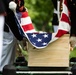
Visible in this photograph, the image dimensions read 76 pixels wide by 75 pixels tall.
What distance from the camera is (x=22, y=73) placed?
7.16 m

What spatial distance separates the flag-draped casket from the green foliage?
13914 millimetres

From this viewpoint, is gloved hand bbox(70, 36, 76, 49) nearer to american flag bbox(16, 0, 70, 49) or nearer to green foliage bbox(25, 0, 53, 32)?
american flag bbox(16, 0, 70, 49)

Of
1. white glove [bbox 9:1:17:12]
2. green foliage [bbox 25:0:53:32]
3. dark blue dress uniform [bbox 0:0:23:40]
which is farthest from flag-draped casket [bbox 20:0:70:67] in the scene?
green foliage [bbox 25:0:53:32]

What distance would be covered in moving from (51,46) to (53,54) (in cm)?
10

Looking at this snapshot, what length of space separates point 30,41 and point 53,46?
11.4 inches

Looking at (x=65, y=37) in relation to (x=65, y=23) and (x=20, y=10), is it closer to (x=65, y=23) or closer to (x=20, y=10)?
(x=65, y=23)

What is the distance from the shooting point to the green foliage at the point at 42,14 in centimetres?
2220

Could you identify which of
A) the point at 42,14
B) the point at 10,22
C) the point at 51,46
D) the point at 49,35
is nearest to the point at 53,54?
the point at 51,46

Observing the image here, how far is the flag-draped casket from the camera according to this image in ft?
22.9

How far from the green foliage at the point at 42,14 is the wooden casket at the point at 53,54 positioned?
13.9m

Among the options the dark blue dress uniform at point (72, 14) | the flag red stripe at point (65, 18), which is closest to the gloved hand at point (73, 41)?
the dark blue dress uniform at point (72, 14)

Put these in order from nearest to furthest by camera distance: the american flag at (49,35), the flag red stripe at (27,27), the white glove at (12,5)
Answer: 1. the white glove at (12,5)
2. the american flag at (49,35)
3. the flag red stripe at (27,27)

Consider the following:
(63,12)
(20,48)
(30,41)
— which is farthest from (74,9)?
(20,48)

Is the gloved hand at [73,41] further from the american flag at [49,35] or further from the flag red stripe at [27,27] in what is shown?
the flag red stripe at [27,27]
